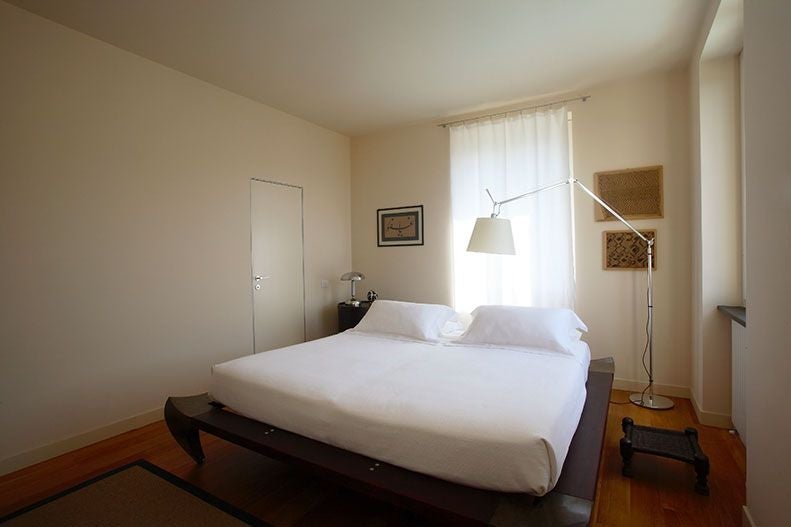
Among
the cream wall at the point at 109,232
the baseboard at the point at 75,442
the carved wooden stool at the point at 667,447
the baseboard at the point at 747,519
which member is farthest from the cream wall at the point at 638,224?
the baseboard at the point at 75,442

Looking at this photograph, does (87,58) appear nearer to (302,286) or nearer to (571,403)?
(302,286)

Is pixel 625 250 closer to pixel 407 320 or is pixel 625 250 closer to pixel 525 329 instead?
pixel 525 329

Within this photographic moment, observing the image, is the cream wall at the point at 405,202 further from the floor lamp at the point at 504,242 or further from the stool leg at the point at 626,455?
the stool leg at the point at 626,455

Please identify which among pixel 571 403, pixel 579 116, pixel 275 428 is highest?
pixel 579 116

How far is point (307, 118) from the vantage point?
4285 millimetres

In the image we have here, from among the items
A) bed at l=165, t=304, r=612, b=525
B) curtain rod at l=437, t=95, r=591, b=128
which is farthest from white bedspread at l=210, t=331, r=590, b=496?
curtain rod at l=437, t=95, r=591, b=128

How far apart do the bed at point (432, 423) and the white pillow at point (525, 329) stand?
8 centimetres

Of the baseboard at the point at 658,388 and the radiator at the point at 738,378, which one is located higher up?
the radiator at the point at 738,378

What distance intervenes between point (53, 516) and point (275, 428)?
982 millimetres

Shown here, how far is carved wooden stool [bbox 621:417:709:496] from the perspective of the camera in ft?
6.50

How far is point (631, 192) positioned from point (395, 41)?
2322 millimetres

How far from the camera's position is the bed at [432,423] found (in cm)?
141

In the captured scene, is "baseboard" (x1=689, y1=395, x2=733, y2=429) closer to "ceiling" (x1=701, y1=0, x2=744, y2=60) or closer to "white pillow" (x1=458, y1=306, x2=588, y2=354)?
"white pillow" (x1=458, y1=306, x2=588, y2=354)

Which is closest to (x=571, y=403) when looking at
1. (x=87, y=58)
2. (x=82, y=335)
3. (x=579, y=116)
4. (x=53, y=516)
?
(x=53, y=516)
